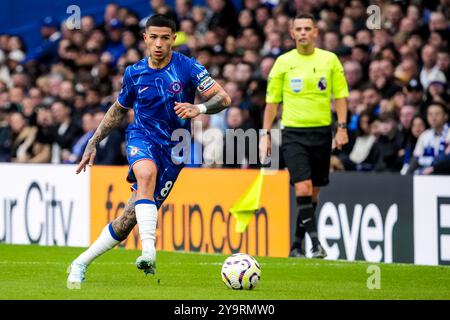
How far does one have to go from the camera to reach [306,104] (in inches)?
531

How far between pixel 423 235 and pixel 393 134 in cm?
240

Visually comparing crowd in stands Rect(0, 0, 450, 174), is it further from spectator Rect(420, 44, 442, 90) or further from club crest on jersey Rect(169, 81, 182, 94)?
club crest on jersey Rect(169, 81, 182, 94)

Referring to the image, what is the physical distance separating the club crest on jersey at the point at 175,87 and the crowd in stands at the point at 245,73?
5.32 metres

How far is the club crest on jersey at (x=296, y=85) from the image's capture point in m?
13.5

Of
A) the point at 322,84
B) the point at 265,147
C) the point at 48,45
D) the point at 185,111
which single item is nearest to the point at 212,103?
the point at 185,111

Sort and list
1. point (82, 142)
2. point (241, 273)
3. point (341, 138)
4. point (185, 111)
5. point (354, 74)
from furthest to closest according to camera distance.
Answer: point (82, 142) → point (354, 74) → point (341, 138) → point (241, 273) → point (185, 111)

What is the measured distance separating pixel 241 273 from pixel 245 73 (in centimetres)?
908

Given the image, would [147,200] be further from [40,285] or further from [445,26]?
[445,26]

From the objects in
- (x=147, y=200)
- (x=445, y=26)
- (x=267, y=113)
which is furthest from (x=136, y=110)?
(x=445, y=26)

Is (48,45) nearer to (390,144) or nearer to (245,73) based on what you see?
(245,73)

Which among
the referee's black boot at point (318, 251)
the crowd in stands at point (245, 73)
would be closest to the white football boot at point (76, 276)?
the referee's black boot at point (318, 251)

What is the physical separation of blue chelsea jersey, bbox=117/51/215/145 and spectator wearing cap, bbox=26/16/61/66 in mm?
14946

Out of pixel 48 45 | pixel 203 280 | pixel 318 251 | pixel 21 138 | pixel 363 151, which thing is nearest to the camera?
pixel 203 280

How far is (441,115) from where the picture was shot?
15.1m
